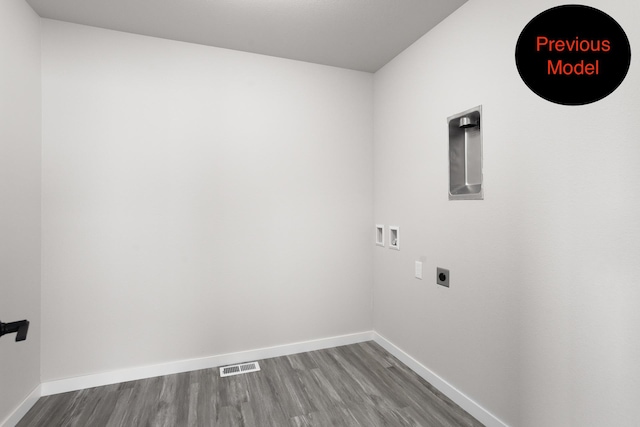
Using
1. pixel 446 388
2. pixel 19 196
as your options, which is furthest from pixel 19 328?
pixel 446 388

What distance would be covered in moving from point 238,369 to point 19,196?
1.82 m

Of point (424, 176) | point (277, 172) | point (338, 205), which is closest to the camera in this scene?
point (424, 176)

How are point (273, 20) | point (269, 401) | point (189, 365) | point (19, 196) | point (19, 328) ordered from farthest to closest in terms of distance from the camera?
1. point (189, 365)
2. point (273, 20)
3. point (269, 401)
4. point (19, 196)
5. point (19, 328)

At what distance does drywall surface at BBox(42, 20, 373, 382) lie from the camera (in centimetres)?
216

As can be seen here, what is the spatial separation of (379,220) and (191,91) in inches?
74.5

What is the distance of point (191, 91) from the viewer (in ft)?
7.98

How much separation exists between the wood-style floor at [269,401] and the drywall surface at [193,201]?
0.73 ft

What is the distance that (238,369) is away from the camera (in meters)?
2.44

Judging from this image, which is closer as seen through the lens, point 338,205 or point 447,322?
point 447,322

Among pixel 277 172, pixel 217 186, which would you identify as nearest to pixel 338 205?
pixel 277 172

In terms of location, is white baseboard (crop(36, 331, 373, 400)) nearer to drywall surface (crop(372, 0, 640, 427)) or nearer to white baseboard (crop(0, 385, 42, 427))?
white baseboard (crop(0, 385, 42, 427))

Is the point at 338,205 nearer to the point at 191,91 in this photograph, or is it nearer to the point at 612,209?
the point at 191,91

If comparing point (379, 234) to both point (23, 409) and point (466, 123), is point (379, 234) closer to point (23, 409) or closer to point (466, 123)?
point (466, 123)

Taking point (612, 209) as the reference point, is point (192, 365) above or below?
below
